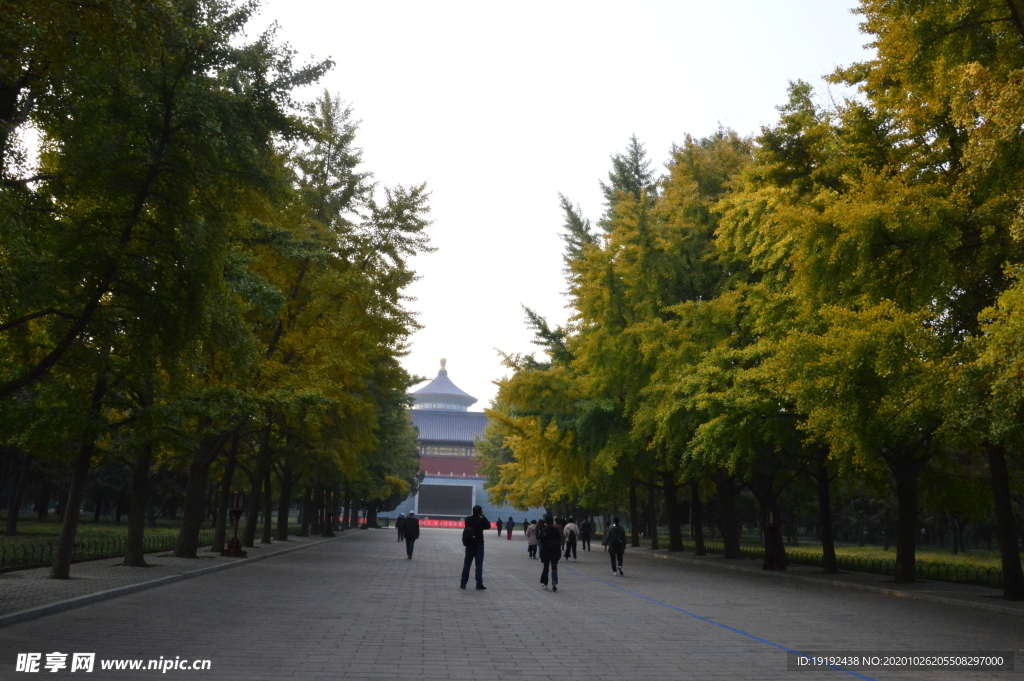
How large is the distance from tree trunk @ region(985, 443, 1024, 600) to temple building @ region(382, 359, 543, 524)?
77.0 metres

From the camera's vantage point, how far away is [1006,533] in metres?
17.8

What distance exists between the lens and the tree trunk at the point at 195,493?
23.0 metres

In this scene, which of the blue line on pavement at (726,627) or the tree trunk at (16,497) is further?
the tree trunk at (16,497)

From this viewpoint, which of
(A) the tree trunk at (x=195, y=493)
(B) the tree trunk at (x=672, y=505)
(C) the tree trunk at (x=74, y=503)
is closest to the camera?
(C) the tree trunk at (x=74, y=503)

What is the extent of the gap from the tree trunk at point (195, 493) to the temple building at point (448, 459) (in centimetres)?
6872

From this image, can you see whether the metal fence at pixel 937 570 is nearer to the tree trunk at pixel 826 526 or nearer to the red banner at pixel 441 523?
the tree trunk at pixel 826 526

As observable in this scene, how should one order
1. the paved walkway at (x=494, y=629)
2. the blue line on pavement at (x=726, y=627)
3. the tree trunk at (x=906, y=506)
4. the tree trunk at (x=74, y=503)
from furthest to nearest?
1. the tree trunk at (x=906, y=506)
2. the tree trunk at (x=74, y=503)
3. the blue line on pavement at (x=726, y=627)
4. the paved walkway at (x=494, y=629)

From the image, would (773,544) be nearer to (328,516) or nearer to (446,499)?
(328,516)

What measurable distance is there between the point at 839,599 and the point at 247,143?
14.2m

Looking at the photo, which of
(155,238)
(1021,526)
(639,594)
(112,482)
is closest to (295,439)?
(639,594)

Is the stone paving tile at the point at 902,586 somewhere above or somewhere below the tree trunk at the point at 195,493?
below

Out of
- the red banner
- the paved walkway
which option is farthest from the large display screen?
the paved walkway

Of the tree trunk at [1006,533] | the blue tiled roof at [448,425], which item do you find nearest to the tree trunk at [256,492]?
the tree trunk at [1006,533]

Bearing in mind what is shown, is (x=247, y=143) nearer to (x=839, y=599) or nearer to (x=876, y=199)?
(x=876, y=199)
